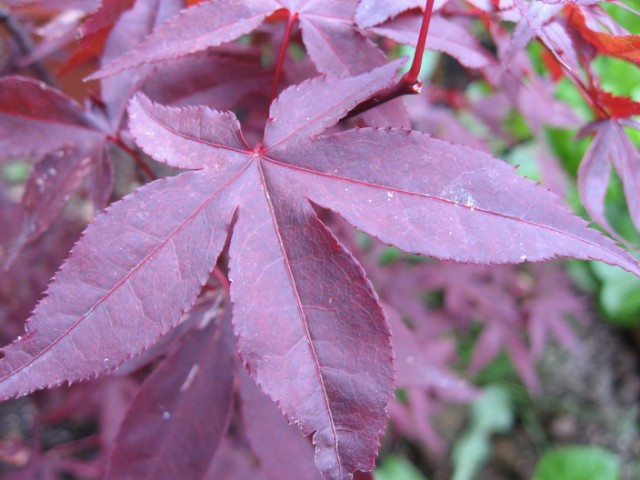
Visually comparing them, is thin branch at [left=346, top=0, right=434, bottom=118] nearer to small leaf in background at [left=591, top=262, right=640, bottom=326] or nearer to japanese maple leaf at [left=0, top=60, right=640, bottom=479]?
japanese maple leaf at [left=0, top=60, right=640, bottom=479]

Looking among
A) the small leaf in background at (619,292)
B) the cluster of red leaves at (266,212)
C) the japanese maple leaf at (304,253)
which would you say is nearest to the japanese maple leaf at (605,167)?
the cluster of red leaves at (266,212)

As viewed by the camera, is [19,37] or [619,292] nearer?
[19,37]

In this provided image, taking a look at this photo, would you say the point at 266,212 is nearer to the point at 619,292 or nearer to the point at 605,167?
the point at 605,167

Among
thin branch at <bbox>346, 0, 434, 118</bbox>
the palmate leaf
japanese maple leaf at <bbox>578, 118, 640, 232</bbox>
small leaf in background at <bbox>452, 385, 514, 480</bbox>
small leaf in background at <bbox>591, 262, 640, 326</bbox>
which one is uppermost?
thin branch at <bbox>346, 0, 434, 118</bbox>

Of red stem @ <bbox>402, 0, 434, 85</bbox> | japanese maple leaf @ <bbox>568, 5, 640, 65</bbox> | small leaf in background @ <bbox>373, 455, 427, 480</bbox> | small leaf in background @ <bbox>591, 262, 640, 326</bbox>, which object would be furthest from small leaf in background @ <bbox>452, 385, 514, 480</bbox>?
red stem @ <bbox>402, 0, 434, 85</bbox>

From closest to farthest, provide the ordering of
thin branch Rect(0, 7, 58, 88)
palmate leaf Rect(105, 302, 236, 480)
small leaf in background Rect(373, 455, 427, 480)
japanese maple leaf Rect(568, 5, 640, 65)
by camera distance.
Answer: japanese maple leaf Rect(568, 5, 640, 65) < palmate leaf Rect(105, 302, 236, 480) < thin branch Rect(0, 7, 58, 88) < small leaf in background Rect(373, 455, 427, 480)

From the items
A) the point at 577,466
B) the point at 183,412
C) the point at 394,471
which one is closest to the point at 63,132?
the point at 183,412
